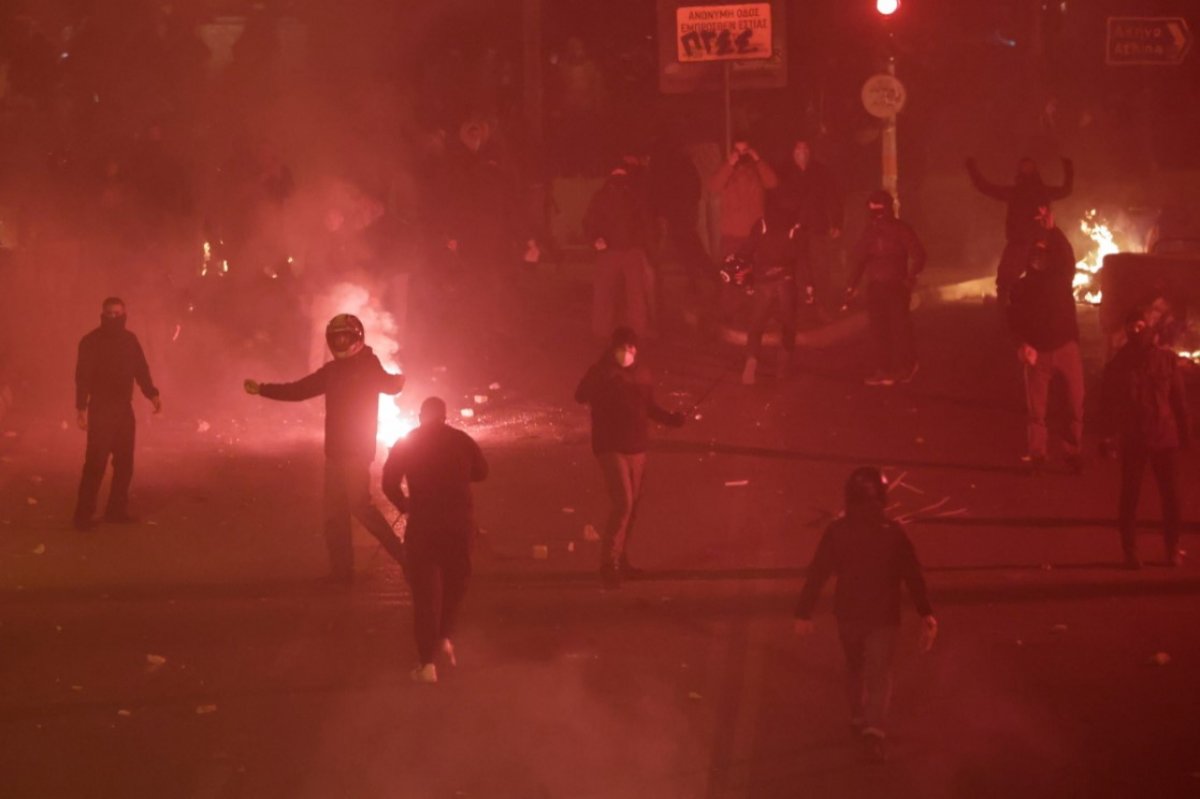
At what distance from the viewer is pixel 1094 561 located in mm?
11078

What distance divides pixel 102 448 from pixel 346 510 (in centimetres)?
264

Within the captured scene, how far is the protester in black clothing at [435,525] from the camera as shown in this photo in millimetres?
8859

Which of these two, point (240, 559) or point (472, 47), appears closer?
point (240, 559)

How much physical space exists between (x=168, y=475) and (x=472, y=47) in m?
14.9

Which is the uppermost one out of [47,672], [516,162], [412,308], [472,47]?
[472,47]

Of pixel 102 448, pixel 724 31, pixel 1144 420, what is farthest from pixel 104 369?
pixel 724 31

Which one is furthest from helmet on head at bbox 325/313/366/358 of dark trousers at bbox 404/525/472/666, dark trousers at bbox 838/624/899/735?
dark trousers at bbox 838/624/899/735

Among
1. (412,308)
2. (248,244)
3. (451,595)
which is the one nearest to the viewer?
(451,595)

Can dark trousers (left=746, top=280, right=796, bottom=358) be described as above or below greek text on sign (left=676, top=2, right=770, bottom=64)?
below

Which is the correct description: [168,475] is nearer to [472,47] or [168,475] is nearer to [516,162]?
[516,162]

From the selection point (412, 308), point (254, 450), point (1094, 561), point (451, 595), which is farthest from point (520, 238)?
point (451, 595)

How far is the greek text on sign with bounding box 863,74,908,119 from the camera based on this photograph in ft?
65.2

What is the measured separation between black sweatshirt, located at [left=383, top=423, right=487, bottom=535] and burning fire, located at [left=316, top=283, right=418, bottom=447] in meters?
6.07

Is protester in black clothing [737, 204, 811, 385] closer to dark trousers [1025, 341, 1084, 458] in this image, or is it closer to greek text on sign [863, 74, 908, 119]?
greek text on sign [863, 74, 908, 119]
